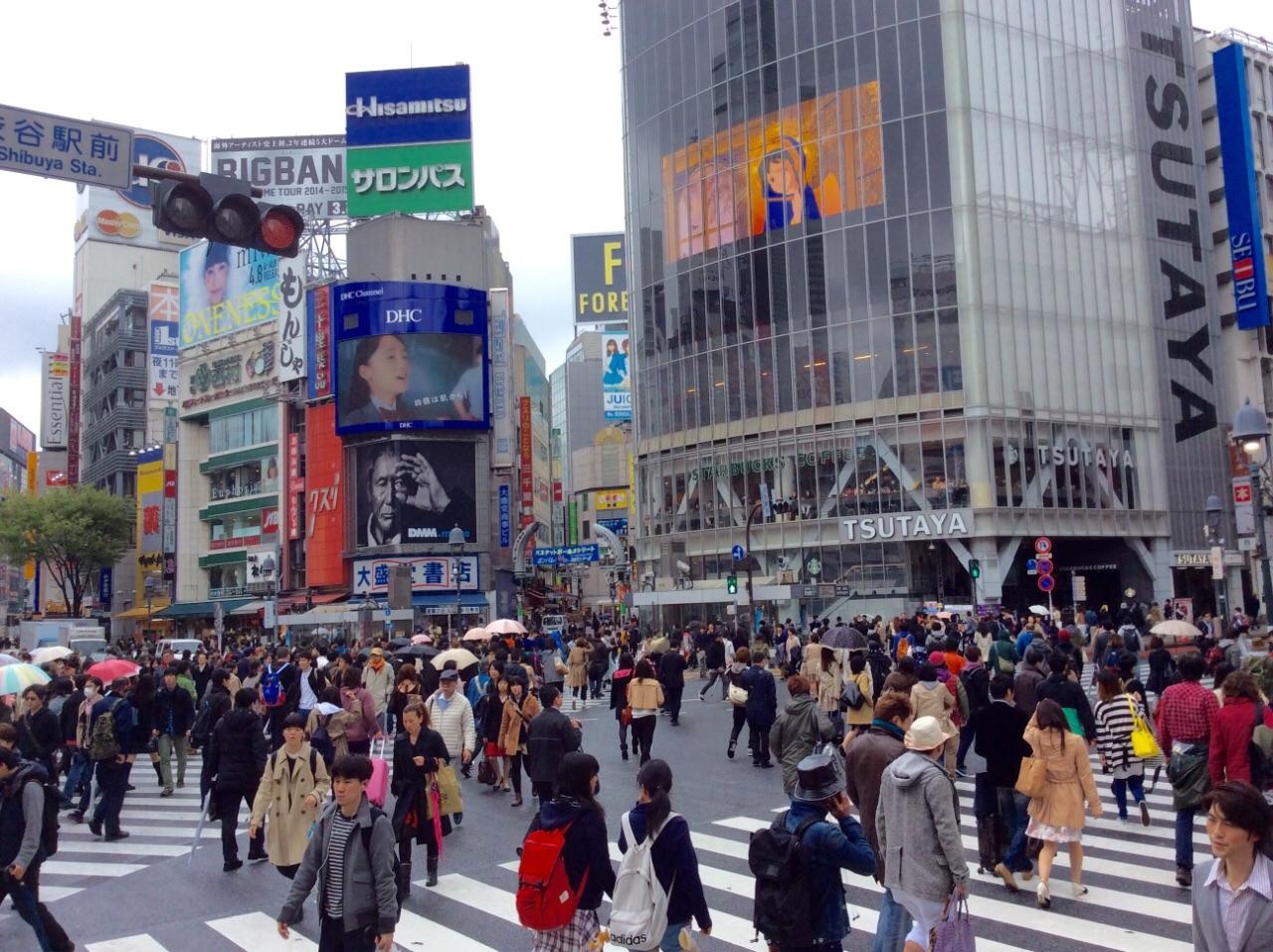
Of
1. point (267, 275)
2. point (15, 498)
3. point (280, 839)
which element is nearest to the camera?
point (280, 839)

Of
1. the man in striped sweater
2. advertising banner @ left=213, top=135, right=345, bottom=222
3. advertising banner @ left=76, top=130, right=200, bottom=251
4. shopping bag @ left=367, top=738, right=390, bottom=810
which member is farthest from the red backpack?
advertising banner @ left=76, top=130, right=200, bottom=251

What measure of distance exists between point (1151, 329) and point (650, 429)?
915 inches

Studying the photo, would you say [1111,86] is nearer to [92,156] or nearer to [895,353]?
[895,353]

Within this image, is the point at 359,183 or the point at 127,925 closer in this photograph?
the point at 127,925

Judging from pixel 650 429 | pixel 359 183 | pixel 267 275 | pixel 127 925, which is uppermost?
pixel 359 183

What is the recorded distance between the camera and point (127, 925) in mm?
9375

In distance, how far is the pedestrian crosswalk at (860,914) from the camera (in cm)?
805

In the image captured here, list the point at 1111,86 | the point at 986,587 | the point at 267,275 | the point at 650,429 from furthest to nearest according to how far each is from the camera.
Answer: the point at 267,275 → the point at 650,429 → the point at 1111,86 → the point at 986,587

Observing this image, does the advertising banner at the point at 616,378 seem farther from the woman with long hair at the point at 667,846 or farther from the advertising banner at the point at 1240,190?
the woman with long hair at the point at 667,846

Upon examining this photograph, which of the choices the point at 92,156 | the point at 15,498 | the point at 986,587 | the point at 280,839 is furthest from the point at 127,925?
the point at 15,498

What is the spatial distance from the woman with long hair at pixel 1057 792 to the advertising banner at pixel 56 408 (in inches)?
3818

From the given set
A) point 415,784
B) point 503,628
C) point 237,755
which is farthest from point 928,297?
point 415,784

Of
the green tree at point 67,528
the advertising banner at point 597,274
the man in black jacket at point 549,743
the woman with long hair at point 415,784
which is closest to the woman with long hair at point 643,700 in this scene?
the man in black jacket at point 549,743

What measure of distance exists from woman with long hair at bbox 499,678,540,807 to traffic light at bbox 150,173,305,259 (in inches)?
288
